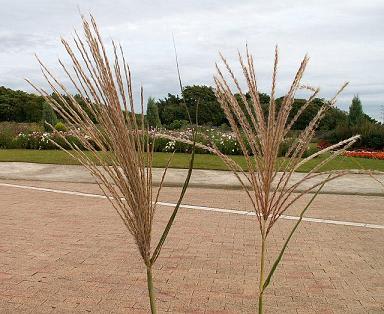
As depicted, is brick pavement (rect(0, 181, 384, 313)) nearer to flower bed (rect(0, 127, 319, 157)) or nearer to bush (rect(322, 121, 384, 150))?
flower bed (rect(0, 127, 319, 157))

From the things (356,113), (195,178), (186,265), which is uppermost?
(356,113)

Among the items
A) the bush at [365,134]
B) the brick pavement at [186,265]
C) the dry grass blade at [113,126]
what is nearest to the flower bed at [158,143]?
the bush at [365,134]

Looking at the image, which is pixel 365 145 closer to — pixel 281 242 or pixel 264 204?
pixel 281 242

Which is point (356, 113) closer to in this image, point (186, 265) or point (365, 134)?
point (365, 134)

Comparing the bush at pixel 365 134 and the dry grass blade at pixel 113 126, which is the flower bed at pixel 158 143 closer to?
the bush at pixel 365 134

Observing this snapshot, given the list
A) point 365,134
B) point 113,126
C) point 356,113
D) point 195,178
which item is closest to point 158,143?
point 195,178

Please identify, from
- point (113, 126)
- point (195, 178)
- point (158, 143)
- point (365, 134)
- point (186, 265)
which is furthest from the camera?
point (365, 134)

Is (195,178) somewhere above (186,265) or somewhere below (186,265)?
above

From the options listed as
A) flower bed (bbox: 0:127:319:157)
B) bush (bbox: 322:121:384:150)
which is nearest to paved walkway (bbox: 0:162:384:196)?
flower bed (bbox: 0:127:319:157)

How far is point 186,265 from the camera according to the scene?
5.71 meters

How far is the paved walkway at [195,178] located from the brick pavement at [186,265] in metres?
2.67

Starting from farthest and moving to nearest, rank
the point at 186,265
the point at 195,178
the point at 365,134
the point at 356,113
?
the point at 356,113
the point at 365,134
the point at 195,178
the point at 186,265

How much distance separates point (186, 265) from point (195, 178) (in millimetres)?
7393

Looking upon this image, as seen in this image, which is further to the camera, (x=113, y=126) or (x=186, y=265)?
(x=186, y=265)
